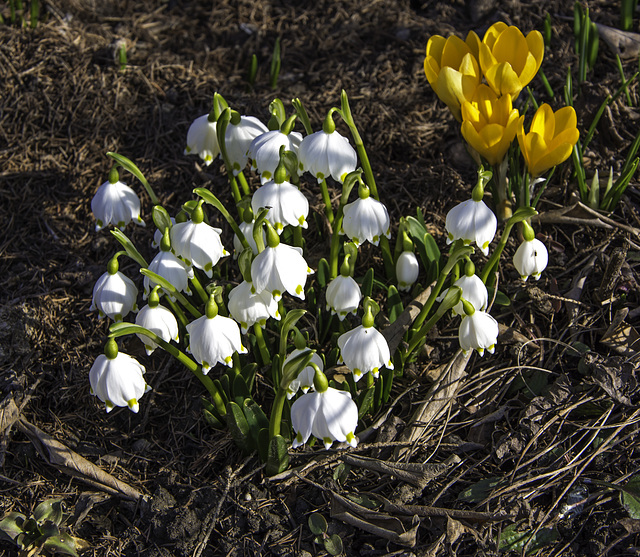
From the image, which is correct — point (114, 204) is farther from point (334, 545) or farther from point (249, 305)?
point (334, 545)

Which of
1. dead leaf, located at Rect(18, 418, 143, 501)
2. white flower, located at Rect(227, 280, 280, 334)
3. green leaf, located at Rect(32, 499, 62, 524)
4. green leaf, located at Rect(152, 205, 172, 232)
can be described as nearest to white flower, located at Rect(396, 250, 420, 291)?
white flower, located at Rect(227, 280, 280, 334)

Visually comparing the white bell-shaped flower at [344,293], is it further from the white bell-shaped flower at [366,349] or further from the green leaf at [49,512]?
the green leaf at [49,512]

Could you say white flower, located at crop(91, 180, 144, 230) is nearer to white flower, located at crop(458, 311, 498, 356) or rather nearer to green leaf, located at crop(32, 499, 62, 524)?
green leaf, located at crop(32, 499, 62, 524)

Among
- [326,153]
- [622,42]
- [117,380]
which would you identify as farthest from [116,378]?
[622,42]

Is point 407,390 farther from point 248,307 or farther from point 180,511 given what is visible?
point 180,511

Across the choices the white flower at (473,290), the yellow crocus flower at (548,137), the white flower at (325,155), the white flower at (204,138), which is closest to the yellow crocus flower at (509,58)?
the yellow crocus flower at (548,137)

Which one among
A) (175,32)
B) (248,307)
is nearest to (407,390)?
(248,307)

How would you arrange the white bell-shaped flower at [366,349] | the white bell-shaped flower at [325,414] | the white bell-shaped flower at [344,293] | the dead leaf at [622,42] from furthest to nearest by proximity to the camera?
the dead leaf at [622,42] < the white bell-shaped flower at [344,293] < the white bell-shaped flower at [366,349] < the white bell-shaped flower at [325,414]
